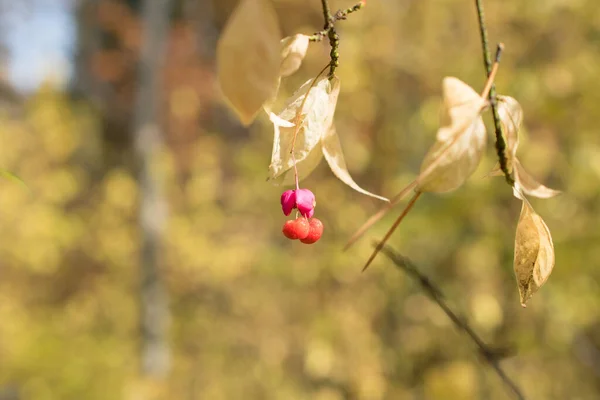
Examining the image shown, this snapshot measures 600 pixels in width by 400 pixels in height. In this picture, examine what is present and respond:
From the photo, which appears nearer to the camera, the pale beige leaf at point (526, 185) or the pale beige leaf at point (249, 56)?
the pale beige leaf at point (249, 56)

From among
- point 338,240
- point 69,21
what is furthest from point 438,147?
point 69,21

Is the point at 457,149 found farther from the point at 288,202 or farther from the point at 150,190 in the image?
the point at 150,190

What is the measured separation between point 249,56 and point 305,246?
2.43m

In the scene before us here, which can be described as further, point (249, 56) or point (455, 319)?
point (455, 319)

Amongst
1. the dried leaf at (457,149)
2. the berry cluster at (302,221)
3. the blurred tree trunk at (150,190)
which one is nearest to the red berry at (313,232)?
the berry cluster at (302,221)

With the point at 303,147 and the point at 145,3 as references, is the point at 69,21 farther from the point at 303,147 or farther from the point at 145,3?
the point at 303,147

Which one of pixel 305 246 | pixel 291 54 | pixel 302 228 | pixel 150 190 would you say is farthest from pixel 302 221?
pixel 150 190

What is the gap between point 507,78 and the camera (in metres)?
1.58

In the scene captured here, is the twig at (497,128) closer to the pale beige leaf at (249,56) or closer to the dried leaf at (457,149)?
the dried leaf at (457,149)

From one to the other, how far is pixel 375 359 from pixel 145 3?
9.21ft

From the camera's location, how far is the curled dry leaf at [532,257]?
35 centimetres

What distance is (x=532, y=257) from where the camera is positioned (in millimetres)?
358

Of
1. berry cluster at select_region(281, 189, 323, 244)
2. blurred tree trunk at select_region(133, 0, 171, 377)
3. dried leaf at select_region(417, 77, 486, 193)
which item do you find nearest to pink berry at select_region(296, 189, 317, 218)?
berry cluster at select_region(281, 189, 323, 244)

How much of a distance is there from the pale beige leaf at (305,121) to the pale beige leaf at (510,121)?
0.11 metres
